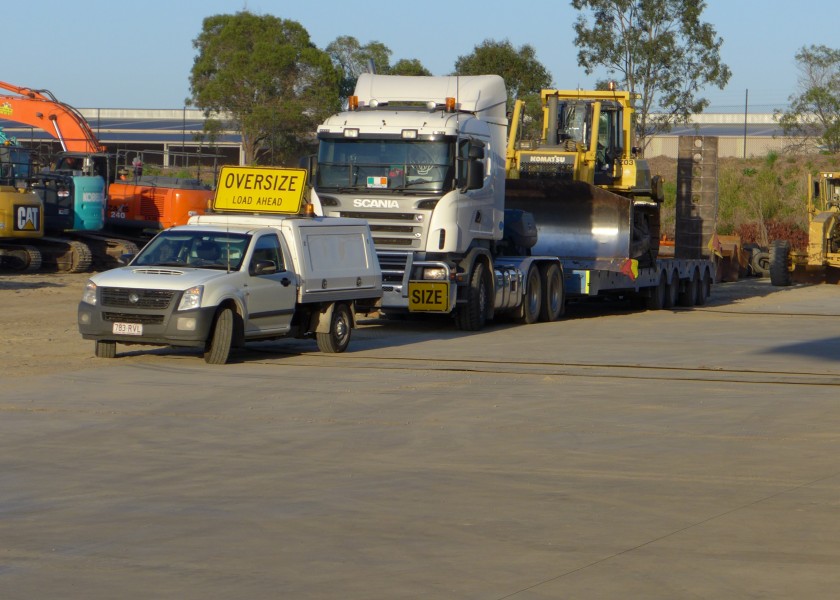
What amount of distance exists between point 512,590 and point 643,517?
2080mm

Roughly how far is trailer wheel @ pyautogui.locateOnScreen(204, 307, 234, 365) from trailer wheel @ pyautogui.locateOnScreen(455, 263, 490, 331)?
6.61m

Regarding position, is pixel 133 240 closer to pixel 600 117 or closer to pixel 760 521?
pixel 600 117

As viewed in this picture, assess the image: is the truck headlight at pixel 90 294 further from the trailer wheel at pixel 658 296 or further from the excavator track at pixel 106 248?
the excavator track at pixel 106 248

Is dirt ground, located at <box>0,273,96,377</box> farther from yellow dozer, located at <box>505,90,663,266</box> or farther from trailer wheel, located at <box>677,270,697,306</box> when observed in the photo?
trailer wheel, located at <box>677,270,697,306</box>

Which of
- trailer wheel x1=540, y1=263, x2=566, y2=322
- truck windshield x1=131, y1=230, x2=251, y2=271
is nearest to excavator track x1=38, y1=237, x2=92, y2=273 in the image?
trailer wheel x1=540, y1=263, x2=566, y2=322

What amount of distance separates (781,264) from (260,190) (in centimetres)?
2378

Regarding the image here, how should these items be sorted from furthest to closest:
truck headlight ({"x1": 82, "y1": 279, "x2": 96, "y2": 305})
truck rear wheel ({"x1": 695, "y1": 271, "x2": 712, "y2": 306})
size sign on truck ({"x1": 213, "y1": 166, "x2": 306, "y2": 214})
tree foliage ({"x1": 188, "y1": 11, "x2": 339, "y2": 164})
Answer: tree foliage ({"x1": 188, "y1": 11, "x2": 339, "y2": 164})
truck rear wheel ({"x1": 695, "y1": 271, "x2": 712, "y2": 306})
size sign on truck ({"x1": 213, "y1": 166, "x2": 306, "y2": 214})
truck headlight ({"x1": 82, "y1": 279, "x2": 96, "y2": 305})

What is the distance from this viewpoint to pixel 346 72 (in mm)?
66750

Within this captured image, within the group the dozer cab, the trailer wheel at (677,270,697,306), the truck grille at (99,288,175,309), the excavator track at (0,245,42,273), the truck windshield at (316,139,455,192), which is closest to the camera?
the truck grille at (99,288,175,309)

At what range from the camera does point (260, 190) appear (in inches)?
786

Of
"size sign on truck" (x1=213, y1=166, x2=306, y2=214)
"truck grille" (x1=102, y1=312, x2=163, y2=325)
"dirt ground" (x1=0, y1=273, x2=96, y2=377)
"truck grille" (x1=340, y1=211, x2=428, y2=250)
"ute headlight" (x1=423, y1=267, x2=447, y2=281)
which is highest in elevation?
"size sign on truck" (x1=213, y1=166, x2=306, y2=214)

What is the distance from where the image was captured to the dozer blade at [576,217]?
1072 inches

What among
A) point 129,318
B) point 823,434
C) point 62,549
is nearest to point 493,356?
point 129,318

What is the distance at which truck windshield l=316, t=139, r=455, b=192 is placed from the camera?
72.4 feet
